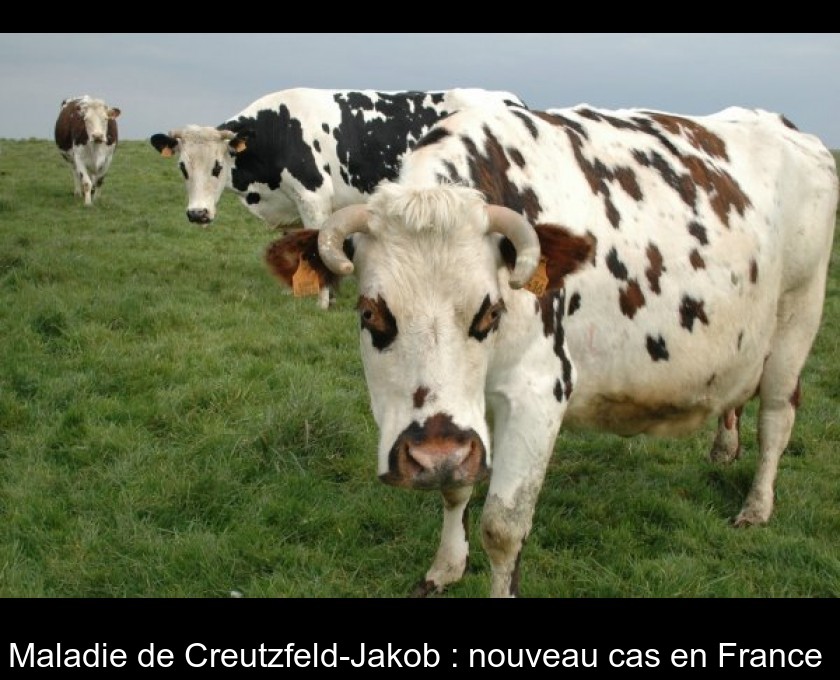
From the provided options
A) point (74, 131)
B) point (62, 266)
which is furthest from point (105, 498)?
point (74, 131)

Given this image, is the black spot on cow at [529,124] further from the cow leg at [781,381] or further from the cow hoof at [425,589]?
the cow hoof at [425,589]

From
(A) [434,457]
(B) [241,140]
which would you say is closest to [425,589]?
(A) [434,457]

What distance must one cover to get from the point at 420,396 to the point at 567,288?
1.26m

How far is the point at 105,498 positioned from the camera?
508cm

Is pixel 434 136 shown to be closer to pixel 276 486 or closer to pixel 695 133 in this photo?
pixel 695 133

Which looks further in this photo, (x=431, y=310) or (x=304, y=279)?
(x=304, y=279)

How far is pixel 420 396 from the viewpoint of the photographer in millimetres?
3033

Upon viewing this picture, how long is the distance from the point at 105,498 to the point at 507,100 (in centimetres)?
948

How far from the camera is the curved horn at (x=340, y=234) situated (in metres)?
3.19

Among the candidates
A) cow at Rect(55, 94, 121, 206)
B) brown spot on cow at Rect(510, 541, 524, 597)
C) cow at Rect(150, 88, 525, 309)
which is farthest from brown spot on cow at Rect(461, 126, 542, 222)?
cow at Rect(55, 94, 121, 206)

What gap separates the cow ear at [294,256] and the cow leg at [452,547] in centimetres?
144

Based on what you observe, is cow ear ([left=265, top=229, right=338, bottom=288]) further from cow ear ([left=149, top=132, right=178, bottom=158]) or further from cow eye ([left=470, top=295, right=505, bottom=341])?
cow ear ([left=149, top=132, right=178, bottom=158])

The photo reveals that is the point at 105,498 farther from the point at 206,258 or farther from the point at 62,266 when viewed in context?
the point at 206,258

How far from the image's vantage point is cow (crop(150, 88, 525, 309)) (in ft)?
38.5
